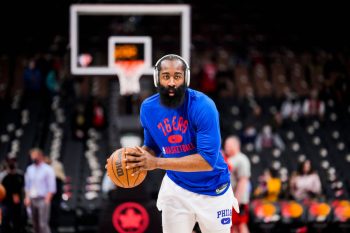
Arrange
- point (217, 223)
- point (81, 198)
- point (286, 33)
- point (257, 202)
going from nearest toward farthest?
point (217, 223) < point (257, 202) < point (81, 198) < point (286, 33)

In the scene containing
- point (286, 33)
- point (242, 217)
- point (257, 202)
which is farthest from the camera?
point (286, 33)

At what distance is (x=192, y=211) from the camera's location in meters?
4.73

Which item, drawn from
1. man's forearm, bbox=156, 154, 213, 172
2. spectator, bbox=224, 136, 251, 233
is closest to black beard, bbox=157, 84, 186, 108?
man's forearm, bbox=156, 154, 213, 172

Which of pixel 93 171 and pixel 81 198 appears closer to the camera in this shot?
pixel 81 198

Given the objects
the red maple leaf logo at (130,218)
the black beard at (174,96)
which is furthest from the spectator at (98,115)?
the black beard at (174,96)

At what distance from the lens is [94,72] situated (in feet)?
35.9

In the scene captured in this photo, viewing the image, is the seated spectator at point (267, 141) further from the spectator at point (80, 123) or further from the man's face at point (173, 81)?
the man's face at point (173, 81)

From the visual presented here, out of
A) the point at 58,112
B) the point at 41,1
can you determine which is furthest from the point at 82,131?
the point at 41,1

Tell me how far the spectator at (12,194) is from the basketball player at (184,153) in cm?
576

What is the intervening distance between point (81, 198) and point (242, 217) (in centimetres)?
552

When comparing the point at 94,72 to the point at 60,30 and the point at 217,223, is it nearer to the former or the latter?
the point at 217,223

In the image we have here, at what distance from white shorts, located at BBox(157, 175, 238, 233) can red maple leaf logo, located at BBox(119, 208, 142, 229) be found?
180 inches

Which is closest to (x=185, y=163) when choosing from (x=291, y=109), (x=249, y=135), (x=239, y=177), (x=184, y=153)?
(x=184, y=153)

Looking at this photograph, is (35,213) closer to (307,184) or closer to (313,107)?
(307,184)
